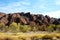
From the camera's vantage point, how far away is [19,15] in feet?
626

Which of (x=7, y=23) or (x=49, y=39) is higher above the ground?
(x=49, y=39)

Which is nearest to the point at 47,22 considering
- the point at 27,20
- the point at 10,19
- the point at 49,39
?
the point at 27,20

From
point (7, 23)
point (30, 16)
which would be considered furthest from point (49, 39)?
point (30, 16)

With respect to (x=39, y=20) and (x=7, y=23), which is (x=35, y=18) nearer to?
(x=39, y=20)

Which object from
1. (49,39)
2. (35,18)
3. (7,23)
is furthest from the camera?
(35,18)

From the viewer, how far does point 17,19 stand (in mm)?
183250

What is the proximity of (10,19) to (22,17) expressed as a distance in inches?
498

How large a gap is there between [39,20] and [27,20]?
11.7 meters

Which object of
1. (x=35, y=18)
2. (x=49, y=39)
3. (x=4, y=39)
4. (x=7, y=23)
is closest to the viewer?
(x=4, y=39)

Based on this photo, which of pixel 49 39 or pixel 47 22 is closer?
pixel 49 39

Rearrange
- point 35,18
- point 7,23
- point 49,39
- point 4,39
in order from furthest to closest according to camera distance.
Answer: point 35,18 → point 7,23 → point 49,39 → point 4,39

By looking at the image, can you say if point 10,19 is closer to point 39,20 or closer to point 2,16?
point 2,16

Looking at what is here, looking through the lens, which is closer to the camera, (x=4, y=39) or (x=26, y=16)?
(x=4, y=39)

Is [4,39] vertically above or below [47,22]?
above
